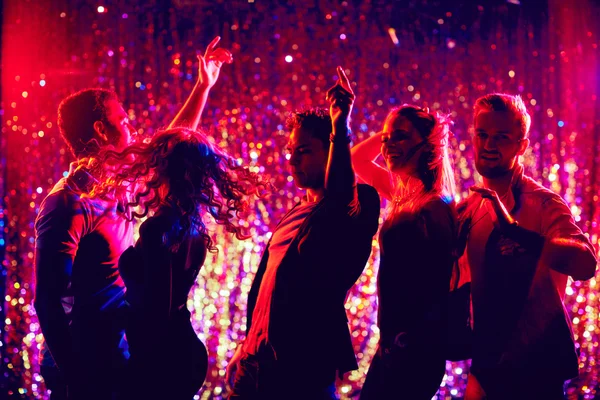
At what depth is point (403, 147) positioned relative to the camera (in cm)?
189

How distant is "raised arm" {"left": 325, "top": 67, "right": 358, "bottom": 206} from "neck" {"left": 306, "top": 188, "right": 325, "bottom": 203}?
0.17 m

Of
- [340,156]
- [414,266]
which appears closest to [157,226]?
[340,156]

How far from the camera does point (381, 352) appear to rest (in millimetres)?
1775

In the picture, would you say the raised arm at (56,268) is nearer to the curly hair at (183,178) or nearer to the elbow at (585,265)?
the curly hair at (183,178)

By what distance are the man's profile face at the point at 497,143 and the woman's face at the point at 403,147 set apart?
0.88 ft

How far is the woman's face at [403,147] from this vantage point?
1.89m

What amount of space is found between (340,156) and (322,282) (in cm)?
39

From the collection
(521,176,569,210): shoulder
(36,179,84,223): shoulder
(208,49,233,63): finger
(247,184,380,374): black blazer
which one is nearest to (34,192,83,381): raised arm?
(36,179,84,223): shoulder

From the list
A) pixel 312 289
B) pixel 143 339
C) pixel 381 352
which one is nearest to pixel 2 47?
pixel 143 339

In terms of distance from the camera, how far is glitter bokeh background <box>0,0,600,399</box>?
3070 mm

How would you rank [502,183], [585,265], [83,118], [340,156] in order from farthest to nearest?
[83,118], [502,183], [585,265], [340,156]

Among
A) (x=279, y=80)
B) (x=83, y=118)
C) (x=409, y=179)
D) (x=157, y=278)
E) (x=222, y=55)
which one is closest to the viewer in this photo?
(x=157, y=278)

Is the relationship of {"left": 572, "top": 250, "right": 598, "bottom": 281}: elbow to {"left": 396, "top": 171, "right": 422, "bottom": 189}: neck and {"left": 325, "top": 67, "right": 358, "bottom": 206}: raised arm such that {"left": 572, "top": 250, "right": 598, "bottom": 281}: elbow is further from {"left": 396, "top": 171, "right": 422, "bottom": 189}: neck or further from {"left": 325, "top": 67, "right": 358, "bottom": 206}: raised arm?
{"left": 325, "top": 67, "right": 358, "bottom": 206}: raised arm

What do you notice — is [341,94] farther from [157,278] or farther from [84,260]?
[84,260]
